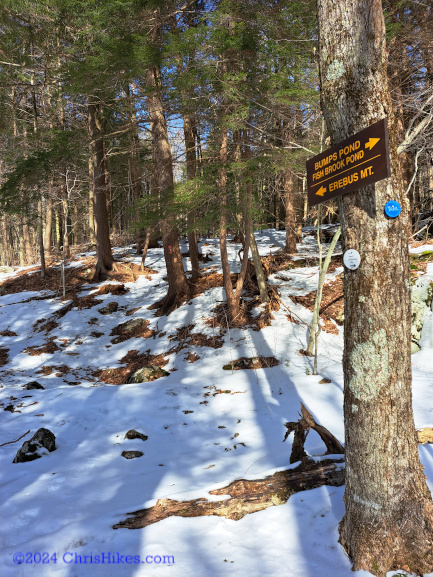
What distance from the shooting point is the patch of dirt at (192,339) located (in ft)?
29.2

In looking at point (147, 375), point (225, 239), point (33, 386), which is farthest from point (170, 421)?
point (225, 239)

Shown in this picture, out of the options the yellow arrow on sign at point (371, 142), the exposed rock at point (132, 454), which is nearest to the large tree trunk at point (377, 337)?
the yellow arrow on sign at point (371, 142)

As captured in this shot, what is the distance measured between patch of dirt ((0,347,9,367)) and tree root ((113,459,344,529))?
314 inches

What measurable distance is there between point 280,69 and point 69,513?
26.7 feet

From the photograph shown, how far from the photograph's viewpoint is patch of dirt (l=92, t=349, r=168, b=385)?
8.33m

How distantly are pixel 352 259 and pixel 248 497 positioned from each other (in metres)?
2.15

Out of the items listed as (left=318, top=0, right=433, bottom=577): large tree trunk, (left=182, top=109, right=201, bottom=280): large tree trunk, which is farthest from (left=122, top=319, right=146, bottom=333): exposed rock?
(left=318, top=0, right=433, bottom=577): large tree trunk

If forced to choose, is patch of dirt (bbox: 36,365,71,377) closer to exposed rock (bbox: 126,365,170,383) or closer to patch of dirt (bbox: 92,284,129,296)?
exposed rock (bbox: 126,365,170,383)

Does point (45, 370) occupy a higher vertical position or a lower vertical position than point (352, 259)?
lower

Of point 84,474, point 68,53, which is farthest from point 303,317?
point 68,53

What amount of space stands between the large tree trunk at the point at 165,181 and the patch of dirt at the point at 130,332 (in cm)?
83

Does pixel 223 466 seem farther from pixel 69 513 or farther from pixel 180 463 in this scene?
pixel 69 513

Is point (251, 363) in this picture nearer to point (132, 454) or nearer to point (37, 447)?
point (132, 454)

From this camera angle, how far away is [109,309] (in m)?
12.2
